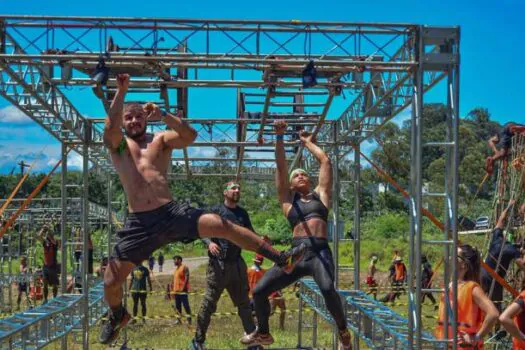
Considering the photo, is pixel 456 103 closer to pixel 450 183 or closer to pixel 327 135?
pixel 450 183

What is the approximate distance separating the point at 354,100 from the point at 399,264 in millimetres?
10896

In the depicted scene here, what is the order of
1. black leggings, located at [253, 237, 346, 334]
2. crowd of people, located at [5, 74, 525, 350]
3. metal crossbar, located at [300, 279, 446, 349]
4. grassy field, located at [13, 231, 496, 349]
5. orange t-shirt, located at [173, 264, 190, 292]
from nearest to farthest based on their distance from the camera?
crowd of people, located at [5, 74, 525, 350] < metal crossbar, located at [300, 279, 446, 349] < black leggings, located at [253, 237, 346, 334] < grassy field, located at [13, 231, 496, 349] < orange t-shirt, located at [173, 264, 190, 292]

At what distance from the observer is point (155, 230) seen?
6609mm

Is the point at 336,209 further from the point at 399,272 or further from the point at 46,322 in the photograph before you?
the point at 399,272

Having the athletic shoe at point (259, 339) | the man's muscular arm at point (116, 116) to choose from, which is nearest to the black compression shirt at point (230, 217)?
the athletic shoe at point (259, 339)

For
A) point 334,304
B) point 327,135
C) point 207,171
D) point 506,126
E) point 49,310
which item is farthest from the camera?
point 207,171

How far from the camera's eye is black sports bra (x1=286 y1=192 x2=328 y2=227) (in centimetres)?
837

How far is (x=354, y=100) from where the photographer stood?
10398mm

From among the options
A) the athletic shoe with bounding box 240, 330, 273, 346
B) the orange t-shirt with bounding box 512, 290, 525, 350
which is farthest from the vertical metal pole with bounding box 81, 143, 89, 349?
the orange t-shirt with bounding box 512, 290, 525, 350

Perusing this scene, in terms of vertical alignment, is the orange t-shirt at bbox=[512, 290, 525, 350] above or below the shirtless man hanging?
below

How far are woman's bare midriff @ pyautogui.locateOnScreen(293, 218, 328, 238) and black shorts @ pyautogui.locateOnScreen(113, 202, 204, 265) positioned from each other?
1846 mm

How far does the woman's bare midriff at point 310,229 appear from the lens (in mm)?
8297

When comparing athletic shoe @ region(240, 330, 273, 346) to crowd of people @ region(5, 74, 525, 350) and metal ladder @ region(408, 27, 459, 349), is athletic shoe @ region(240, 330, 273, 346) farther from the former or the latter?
metal ladder @ region(408, 27, 459, 349)

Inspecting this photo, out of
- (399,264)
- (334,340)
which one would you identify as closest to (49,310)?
(334,340)
